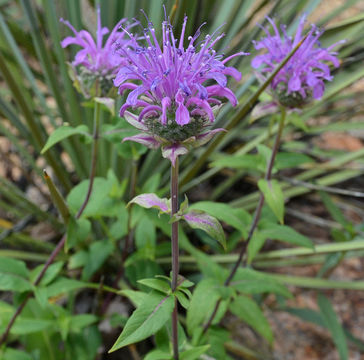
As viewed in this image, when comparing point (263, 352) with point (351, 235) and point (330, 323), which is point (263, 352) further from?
point (351, 235)

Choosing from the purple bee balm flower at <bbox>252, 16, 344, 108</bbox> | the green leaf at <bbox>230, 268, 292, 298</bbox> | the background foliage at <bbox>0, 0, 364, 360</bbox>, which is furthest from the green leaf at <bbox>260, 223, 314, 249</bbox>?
the purple bee balm flower at <bbox>252, 16, 344, 108</bbox>

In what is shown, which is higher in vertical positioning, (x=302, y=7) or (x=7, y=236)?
(x=302, y=7)

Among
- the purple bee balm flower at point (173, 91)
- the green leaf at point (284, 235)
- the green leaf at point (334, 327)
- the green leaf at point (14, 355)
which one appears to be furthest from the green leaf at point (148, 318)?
the green leaf at point (334, 327)

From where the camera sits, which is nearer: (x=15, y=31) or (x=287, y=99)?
(x=287, y=99)

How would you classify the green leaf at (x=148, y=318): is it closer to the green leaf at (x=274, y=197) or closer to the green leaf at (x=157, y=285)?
the green leaf at (x=157, y=285)

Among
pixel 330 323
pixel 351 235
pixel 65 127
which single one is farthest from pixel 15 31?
pixel 330 323

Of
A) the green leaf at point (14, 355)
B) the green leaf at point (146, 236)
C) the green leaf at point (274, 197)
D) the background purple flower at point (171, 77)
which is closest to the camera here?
the background purple flower at point (171, 77)

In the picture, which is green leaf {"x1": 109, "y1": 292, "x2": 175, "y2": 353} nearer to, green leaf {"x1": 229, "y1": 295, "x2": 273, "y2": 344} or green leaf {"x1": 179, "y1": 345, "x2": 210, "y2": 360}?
green leaf {"x1": 179, "y1": 345, "x2": 210, "y2": 360}
